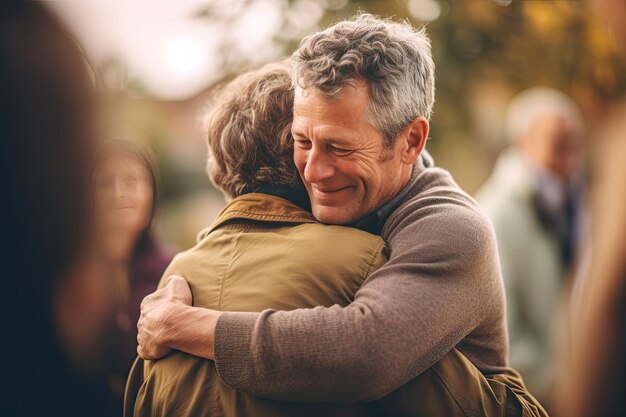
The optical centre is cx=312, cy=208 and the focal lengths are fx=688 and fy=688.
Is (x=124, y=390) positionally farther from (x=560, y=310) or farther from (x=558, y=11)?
(x=558, y=11)

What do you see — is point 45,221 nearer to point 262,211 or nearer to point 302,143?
point 262,211

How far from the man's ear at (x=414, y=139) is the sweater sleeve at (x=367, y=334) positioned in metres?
0.40

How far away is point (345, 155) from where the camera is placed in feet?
7.36

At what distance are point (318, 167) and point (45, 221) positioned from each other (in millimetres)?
1020

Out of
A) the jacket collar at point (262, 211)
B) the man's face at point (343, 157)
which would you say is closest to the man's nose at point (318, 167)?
the man's face at point (343, 157)

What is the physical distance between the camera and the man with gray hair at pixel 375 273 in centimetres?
182

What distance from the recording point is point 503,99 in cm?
682

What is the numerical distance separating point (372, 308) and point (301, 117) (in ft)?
2.27

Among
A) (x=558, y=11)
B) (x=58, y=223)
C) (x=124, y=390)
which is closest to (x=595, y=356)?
(x=58, y=223)

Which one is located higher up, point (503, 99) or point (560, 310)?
point (503, 99)

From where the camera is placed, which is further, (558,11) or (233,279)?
(558,11)

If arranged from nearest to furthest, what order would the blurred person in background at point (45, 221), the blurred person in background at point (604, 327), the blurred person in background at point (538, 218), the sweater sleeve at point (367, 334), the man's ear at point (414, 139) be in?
the blurred person in background at point (604, 327), the blurred person in background at point (45, 221), the sweater sleeve at point (367, 334), the man's ear at point (414, 139), the blurred person in background at point (538, 218)

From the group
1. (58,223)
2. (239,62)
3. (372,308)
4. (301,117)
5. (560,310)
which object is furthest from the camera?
(239,62)

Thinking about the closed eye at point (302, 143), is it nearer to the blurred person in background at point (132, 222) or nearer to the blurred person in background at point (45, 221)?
the blurred person in background at point (45, 221)
